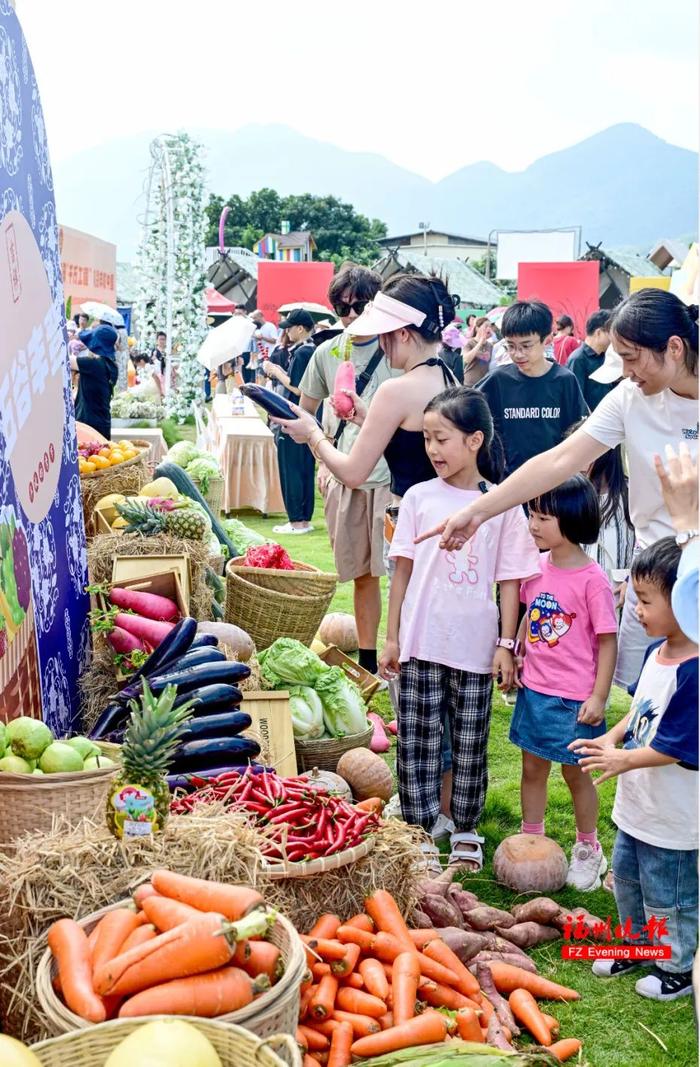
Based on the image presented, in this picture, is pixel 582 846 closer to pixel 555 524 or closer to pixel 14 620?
pixel 555 524

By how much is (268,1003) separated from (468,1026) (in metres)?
1.10

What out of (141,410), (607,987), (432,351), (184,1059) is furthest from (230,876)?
(141,410)

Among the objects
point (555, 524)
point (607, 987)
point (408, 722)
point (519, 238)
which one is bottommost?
point (607, 987)

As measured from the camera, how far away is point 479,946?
3445 millimetres

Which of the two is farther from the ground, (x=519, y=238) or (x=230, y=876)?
(x=519, y=238)

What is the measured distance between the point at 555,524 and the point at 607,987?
5.28 feet

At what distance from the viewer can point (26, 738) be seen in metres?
3.12

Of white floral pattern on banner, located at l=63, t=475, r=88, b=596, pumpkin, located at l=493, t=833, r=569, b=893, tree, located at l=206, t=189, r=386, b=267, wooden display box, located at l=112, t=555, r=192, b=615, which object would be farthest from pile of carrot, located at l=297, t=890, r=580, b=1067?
tree, located at l=206, t=189, r=386, b=267

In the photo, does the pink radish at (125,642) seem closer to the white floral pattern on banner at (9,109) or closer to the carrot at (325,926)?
the carrot at (325,926)

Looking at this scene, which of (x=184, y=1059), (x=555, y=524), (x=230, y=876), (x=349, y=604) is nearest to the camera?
(x=184, y=1059)

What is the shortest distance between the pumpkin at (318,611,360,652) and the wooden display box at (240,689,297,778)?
96.6 inches

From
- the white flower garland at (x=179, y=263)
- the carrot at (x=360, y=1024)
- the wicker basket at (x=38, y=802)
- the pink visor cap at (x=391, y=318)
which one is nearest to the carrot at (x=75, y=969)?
the wicker basket at (x=38, y=802)

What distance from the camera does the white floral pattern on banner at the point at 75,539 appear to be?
188 inches

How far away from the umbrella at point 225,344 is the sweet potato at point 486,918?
39.1 feet
